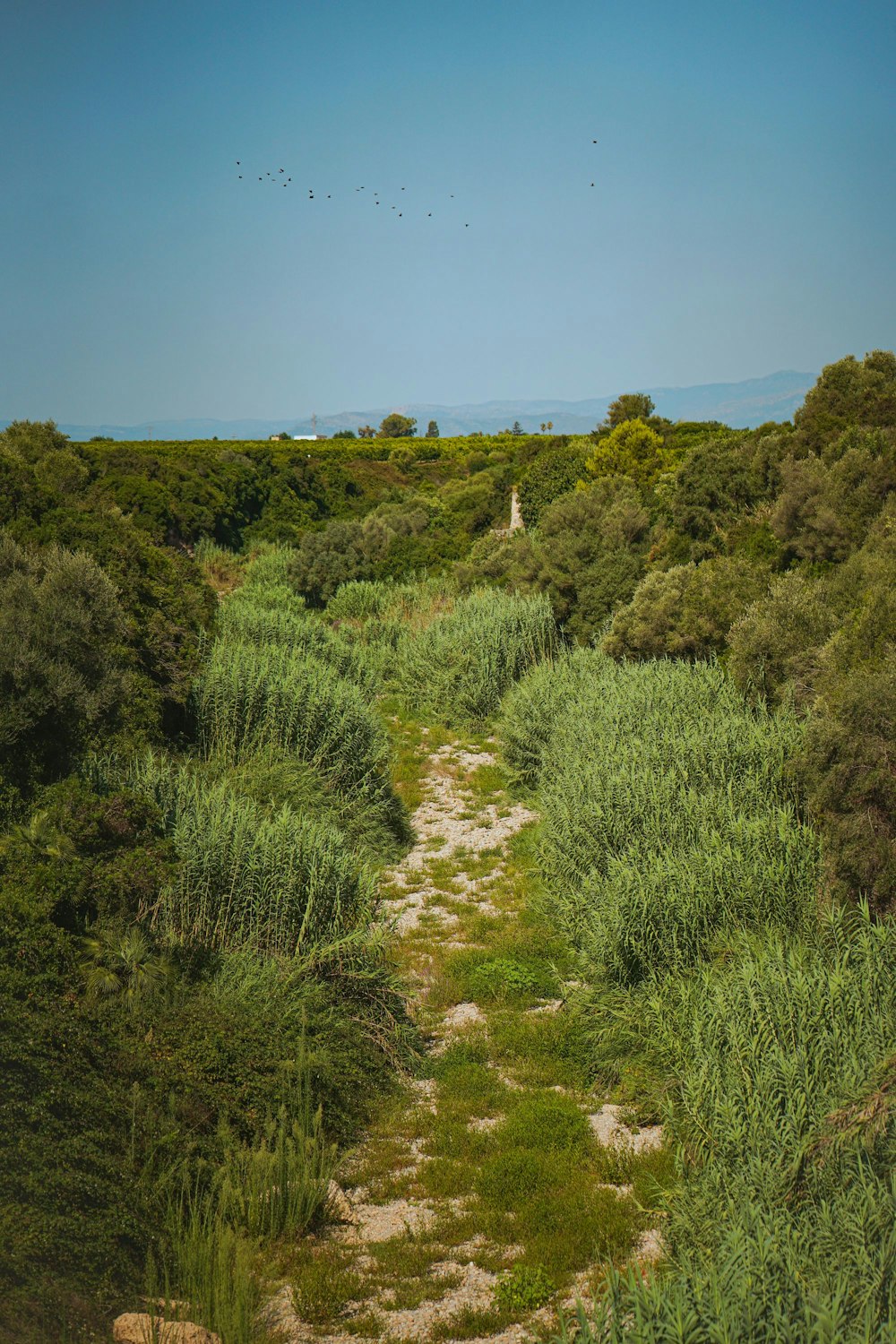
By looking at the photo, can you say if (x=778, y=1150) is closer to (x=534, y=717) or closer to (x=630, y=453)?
(x=534, y=717)

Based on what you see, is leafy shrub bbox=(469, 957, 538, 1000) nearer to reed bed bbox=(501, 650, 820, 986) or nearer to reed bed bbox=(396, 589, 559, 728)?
reed bed bbox=(501, 650, 820, 986)

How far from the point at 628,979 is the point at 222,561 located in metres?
22.7

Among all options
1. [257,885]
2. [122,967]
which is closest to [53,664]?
[257,885]

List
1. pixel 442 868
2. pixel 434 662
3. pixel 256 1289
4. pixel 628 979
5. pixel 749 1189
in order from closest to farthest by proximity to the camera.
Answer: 1. pixel 749 1189
2. pixel 256 1289
3. pixel 628 979
4. pixel 442 868
5. pixel 434 662

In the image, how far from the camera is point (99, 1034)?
4574 mm

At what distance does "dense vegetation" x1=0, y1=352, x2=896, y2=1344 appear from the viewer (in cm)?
357

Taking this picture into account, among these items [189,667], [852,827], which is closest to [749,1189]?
[852,827]

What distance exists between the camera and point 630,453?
26828mm

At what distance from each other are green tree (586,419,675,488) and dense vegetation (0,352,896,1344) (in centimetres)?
1201

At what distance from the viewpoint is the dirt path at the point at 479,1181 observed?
380cm

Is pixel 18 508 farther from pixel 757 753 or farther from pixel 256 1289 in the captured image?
pixel 256 1289

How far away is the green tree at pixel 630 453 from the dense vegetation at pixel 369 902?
473 inches

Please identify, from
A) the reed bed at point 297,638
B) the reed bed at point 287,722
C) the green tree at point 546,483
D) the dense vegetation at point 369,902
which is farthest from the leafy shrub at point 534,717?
the green tree at point 546,483

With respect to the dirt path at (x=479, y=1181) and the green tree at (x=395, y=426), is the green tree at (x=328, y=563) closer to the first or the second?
the dirt path at (x=479, y=1181)
